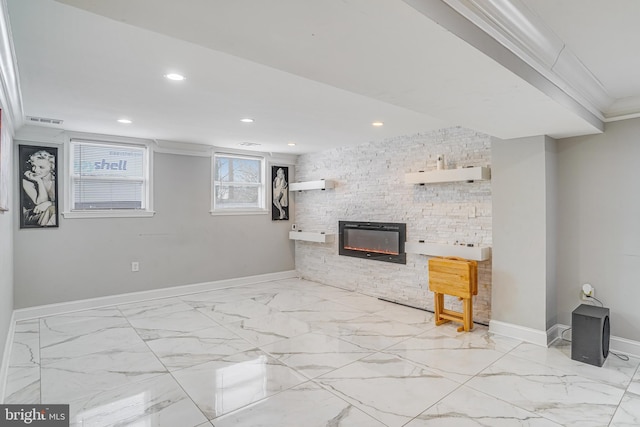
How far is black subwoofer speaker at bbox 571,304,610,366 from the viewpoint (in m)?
2.90

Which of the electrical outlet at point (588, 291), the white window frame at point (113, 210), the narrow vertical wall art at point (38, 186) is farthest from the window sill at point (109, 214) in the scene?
the electrical outlet at point (588, 291)

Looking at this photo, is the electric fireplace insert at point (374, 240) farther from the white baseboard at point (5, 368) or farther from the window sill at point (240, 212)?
the white baseboard at point (5, 368)

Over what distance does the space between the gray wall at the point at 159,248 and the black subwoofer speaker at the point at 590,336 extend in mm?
4683

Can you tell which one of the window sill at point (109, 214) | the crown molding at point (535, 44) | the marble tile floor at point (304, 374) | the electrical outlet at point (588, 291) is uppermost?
the crown molding at point (535, 44)

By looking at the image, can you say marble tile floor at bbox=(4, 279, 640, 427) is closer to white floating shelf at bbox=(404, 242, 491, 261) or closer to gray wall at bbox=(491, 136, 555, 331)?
gray wall at bbox=(491, 136, 555, 331)

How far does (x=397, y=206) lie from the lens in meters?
4.95

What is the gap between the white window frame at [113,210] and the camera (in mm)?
4551

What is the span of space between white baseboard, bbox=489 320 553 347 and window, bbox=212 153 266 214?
4.20 meters

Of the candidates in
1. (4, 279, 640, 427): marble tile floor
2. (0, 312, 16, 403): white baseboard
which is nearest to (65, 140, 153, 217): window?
(4, 279, 640, 427): marble tile floor

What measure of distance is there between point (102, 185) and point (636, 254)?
6300 millimetres

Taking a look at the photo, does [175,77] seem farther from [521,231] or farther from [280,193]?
[280,193]

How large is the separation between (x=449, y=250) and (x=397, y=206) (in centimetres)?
110

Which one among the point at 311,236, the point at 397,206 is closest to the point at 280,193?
the point at 311,236

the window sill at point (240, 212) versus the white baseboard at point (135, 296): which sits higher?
the window sill at point (240, 212)
